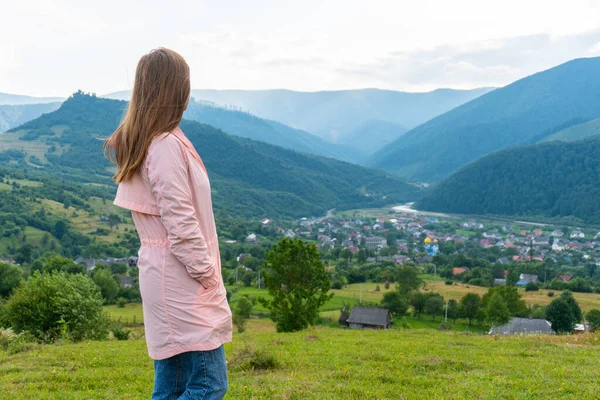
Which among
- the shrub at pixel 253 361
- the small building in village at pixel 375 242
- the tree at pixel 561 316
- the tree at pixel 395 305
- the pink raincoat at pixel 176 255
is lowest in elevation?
the small building in village at pixel 375 242

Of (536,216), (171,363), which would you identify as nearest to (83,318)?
(171,363)

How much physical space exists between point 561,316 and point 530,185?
102983 mm

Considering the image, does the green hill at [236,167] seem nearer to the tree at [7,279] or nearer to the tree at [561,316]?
the tree at [7,279]

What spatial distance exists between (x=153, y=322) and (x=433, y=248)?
7671 centimetres

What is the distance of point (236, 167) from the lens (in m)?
152

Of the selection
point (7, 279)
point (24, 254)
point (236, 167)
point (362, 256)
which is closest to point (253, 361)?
point (7, 279)

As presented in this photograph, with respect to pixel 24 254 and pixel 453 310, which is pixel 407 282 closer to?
pixel 453 310

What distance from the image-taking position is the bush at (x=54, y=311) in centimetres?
1134

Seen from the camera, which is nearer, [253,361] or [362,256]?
[253,361]

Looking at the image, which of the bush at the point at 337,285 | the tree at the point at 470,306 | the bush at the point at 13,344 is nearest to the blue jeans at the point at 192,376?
the bush at the point at 13,344

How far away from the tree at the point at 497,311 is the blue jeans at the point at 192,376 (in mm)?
28094

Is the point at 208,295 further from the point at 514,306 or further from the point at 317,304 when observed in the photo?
the point at 514,306

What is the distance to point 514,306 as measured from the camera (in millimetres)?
30203

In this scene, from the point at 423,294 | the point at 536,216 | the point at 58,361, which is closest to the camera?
the point at 58,361
